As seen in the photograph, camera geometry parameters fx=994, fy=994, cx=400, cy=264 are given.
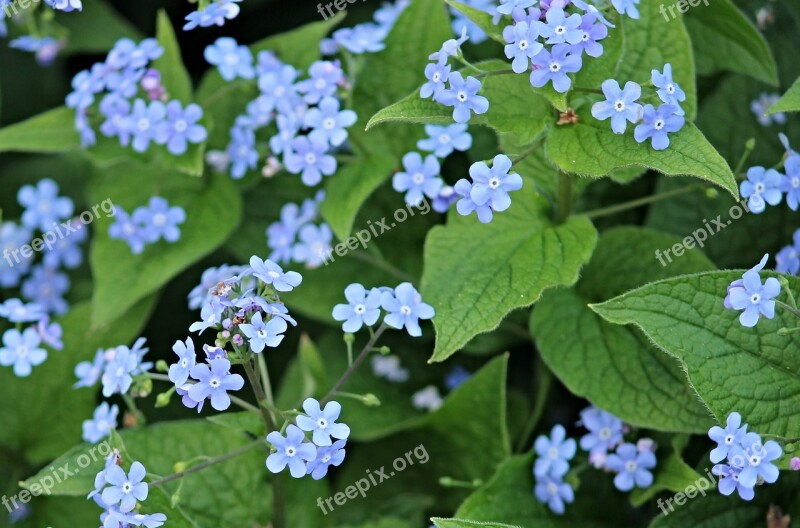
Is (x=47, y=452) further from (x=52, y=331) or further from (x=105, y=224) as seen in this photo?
(x=105, y=224)

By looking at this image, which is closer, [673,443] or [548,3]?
[548,3]

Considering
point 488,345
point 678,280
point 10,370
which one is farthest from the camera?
point 10,370

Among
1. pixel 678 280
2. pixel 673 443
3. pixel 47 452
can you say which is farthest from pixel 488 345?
pixel 47 452

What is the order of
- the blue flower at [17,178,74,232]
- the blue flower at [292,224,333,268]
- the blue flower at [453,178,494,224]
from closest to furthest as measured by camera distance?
the blue flower at [453,178,494,224] → the blue flower at [292,224,333,268] → the blue flower at [17,178,74,232]

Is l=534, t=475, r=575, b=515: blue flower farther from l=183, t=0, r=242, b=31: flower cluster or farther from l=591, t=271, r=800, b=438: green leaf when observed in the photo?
l=183, t=0, r=242, b=31: flower cluster

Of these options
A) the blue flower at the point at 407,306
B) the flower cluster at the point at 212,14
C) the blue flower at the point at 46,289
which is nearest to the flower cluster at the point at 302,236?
the blue flower at the point at 407,306

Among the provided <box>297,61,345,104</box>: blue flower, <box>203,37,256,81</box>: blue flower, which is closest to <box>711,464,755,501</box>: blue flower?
<box>297,61,345,104</box>: blue flower

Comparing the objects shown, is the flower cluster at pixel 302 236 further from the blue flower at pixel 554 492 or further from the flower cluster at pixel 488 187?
the blue flower at pixel 554 492
